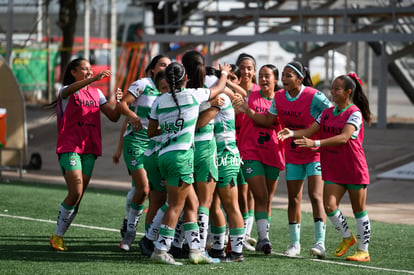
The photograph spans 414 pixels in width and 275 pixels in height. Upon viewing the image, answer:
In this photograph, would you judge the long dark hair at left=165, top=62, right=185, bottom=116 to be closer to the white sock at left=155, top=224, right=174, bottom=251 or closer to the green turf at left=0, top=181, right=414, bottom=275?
the white sock at left=155, top=224, right=174, bottom=251

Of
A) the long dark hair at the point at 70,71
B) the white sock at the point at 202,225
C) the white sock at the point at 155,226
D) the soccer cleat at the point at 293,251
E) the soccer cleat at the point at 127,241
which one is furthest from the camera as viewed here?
the long dark hair at the point at 70,71

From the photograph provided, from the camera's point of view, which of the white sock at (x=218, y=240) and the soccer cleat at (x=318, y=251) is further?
the soccer cleat at (x=318, y=251)

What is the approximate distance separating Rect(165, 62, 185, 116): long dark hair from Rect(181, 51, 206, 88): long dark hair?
0.14 m

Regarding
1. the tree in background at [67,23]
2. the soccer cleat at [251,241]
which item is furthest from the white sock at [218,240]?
the tree in background at [67,23]

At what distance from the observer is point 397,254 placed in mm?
10492

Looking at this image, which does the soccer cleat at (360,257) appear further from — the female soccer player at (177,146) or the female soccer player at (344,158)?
the female soccer player at (177,146)

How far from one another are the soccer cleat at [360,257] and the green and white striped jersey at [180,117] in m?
2.10

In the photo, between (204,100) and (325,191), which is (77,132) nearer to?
(204,100)

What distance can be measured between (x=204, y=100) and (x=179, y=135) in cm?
42

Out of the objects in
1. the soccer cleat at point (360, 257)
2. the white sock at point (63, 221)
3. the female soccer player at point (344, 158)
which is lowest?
the soccer cleat at point (360, 257)

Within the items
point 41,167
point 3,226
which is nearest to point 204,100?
point 3,226

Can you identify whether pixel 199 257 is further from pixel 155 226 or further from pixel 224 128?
pixel 224 128

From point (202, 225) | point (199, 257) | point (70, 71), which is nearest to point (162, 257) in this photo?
point (199, 257)

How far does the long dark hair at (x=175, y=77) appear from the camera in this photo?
912 cm
